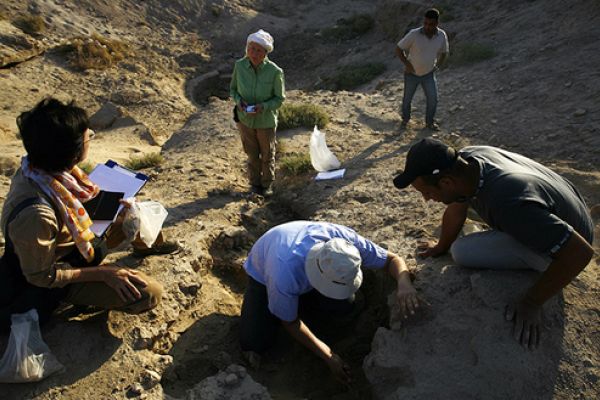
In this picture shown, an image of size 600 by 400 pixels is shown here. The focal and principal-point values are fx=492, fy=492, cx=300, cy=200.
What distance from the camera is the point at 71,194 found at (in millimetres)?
2672

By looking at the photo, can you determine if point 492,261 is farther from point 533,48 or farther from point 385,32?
point 385,32

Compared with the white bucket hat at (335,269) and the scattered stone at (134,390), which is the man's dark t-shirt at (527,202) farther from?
the scattered stone at (134,390)

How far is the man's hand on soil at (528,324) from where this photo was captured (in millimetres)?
2740

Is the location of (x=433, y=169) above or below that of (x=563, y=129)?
above

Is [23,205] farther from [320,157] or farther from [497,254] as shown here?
[320,157]

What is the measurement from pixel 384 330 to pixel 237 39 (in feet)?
40.3

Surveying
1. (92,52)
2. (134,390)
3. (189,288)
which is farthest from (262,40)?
(92,52)

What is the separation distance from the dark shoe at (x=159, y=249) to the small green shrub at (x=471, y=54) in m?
7.34

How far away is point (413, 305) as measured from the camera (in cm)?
295

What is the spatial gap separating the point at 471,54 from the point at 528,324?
766cm

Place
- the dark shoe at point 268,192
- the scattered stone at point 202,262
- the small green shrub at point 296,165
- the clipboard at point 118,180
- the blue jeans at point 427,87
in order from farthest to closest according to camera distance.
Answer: the blue jeans at point 427,87 < the small green shrub at point 296,165 < the dark shoe at point 268,192 < the scattered stone at point 202,262 < the clipboard at point 118,180

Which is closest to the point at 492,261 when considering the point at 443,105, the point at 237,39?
the point at 443,105

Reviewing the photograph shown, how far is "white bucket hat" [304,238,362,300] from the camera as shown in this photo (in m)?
2.65

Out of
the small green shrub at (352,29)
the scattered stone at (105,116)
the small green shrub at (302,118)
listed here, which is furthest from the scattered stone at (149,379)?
the small green shrub at (352,29)
